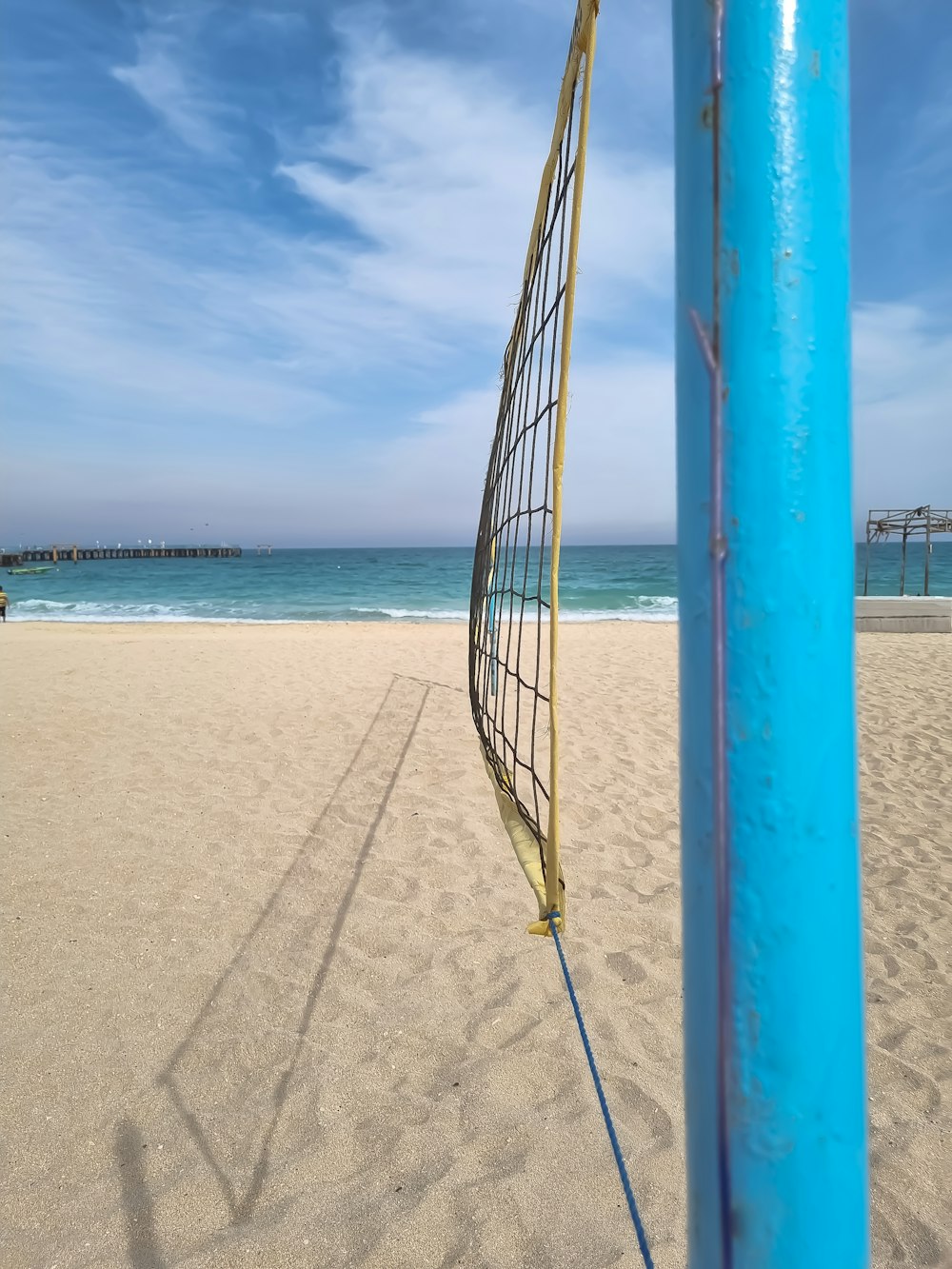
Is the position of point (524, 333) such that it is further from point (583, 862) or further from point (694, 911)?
point (583, 862)

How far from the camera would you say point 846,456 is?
0.58 m

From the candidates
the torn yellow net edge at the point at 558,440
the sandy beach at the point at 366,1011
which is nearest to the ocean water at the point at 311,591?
the sandy beach at the point at 366,1011

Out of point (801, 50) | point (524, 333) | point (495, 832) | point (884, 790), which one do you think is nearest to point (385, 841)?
point (495, 832)

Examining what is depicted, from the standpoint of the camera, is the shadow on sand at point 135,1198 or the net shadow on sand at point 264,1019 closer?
the shadow on sand at point 135,1198

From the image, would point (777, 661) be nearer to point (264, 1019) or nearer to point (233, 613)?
point (264, 1019)

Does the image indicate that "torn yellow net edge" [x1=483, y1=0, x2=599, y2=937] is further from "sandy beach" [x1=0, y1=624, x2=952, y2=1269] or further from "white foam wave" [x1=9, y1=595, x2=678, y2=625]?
"white foam wave" [x1=9, y1=595, x2=678, y2=625]

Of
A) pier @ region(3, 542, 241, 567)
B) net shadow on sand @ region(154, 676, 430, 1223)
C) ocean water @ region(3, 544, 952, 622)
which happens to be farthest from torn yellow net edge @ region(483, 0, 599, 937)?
pier @ region(3, 542, 241, 567)

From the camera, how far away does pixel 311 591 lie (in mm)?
34406

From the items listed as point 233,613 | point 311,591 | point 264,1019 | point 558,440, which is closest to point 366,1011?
point 264,1019

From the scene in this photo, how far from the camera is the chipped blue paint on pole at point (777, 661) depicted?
1.81ft

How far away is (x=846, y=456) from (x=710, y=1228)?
58 centimetres

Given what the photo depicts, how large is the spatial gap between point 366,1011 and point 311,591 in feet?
107

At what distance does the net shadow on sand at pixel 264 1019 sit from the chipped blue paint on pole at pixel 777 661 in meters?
1.96

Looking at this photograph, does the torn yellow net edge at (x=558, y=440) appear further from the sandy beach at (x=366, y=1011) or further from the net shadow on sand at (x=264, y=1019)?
the net shadow on sand at (x=264, y=1019)
